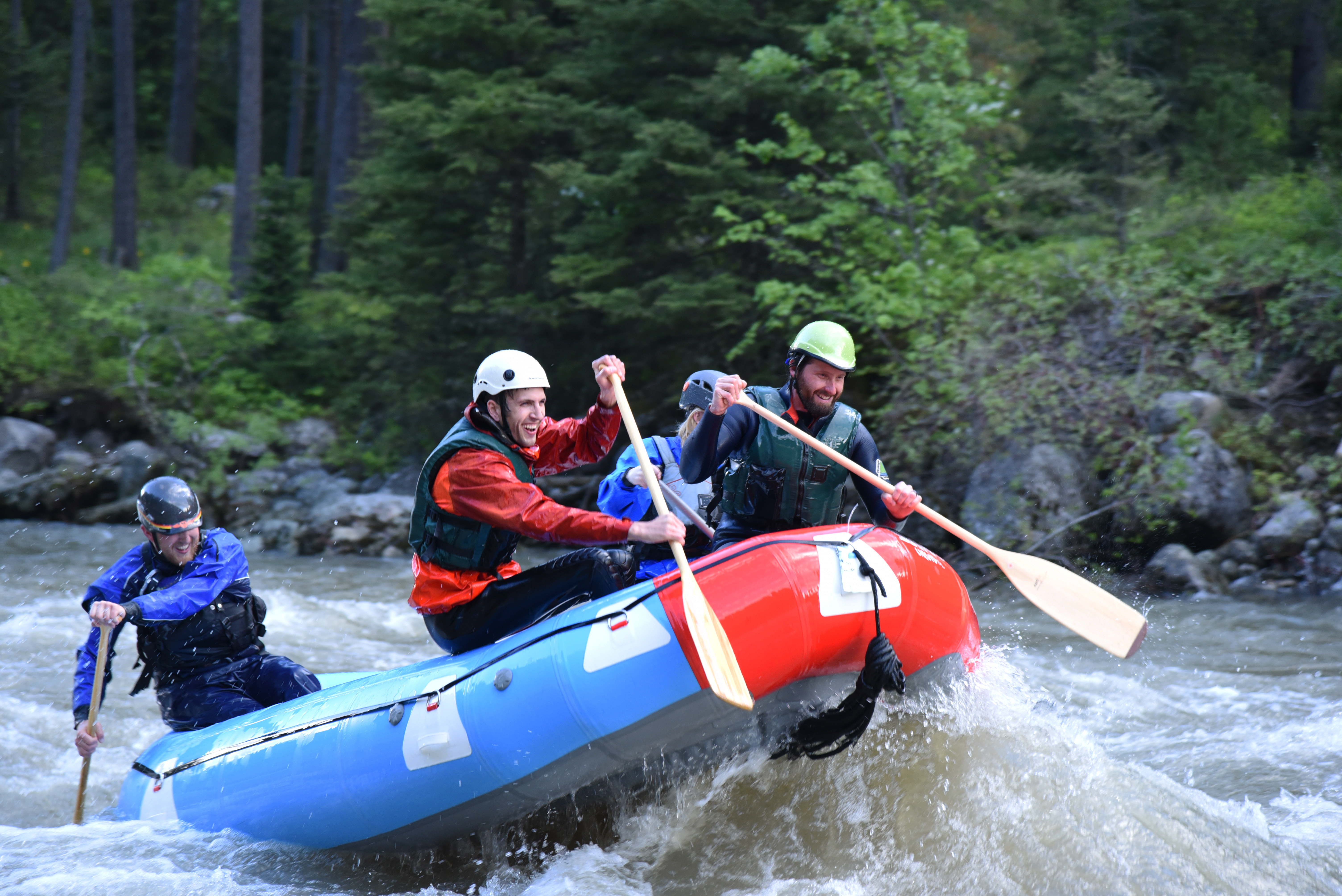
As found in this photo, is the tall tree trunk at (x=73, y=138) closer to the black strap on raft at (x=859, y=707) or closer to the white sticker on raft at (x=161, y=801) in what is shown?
the white sticker on raft at (x=161, y=801)

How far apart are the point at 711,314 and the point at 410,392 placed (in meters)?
3.87

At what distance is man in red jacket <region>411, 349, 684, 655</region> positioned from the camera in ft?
12.7

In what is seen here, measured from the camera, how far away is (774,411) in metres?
4.39

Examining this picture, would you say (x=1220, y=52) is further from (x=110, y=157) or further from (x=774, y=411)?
(x=110, y=157)

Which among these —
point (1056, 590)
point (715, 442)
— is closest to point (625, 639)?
point (715, 442)

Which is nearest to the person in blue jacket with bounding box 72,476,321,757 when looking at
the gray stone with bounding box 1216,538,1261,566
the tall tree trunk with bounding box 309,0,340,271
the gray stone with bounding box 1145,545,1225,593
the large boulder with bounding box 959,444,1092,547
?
the large boulder with bounding box 959,444,1092,547

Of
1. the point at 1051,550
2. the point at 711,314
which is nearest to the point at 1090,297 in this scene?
the point at 1051,550

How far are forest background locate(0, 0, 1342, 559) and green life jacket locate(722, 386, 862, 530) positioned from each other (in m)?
4.61

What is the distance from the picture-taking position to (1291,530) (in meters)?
7.97

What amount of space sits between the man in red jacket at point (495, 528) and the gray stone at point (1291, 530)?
5720mm

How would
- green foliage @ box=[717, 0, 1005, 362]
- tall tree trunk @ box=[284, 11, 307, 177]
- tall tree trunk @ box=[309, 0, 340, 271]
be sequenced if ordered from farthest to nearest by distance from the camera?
tall tree trunk @ box=[284, 11, 307, 177]
tall tree trunk @ box=[309, 0, 340, 271]
green foliage @ box=[717, 0, 1005, 362]

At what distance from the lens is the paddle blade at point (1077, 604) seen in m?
3.94

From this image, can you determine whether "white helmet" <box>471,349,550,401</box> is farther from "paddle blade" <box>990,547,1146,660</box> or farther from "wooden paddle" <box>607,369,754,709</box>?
"paddle blade" <box>990,547,1146,660</box>

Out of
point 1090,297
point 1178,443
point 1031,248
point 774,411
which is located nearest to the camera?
point 774,411
